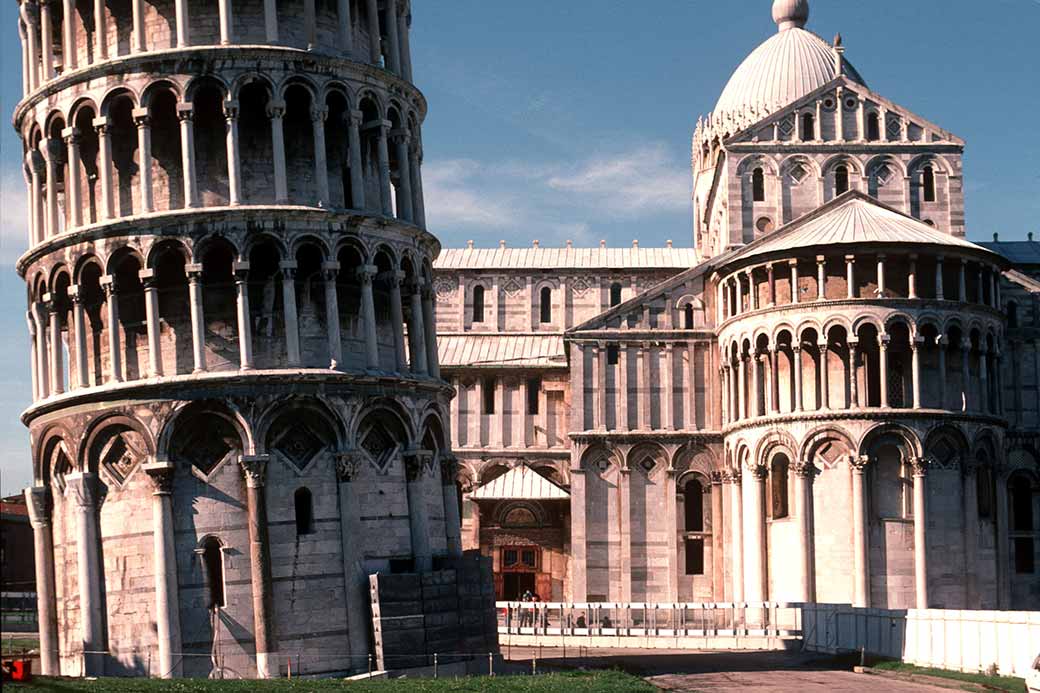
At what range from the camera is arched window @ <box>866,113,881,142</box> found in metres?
A: 74.1

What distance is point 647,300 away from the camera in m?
71.4

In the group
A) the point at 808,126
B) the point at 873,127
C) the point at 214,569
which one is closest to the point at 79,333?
the point at 214,569

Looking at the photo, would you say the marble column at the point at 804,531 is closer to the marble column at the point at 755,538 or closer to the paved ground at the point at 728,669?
the marble column at the point at 755,538

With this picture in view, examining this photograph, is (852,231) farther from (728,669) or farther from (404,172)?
(404,172)

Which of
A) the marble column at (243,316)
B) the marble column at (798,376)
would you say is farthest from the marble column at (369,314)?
the marble column at (798,376)

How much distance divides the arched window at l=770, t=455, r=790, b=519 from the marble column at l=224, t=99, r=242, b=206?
98.4 feet

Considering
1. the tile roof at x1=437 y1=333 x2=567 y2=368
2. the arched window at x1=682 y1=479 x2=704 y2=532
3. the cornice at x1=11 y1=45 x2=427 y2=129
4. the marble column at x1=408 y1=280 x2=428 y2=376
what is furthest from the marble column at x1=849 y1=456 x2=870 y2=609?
the cornice at x1=11 y1=45 x2=427 y2=129

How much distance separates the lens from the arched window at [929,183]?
74.2 m

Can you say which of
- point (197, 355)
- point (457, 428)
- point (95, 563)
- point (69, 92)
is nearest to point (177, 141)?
point (69, 92)

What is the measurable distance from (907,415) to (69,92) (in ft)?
114

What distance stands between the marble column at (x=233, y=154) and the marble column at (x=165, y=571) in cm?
760

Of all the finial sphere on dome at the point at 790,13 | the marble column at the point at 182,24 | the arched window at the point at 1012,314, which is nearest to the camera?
the marble column at the point at 182,24

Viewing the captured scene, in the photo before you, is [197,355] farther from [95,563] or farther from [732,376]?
[732,376]

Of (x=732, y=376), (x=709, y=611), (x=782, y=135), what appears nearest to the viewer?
(x=709, y=611)
